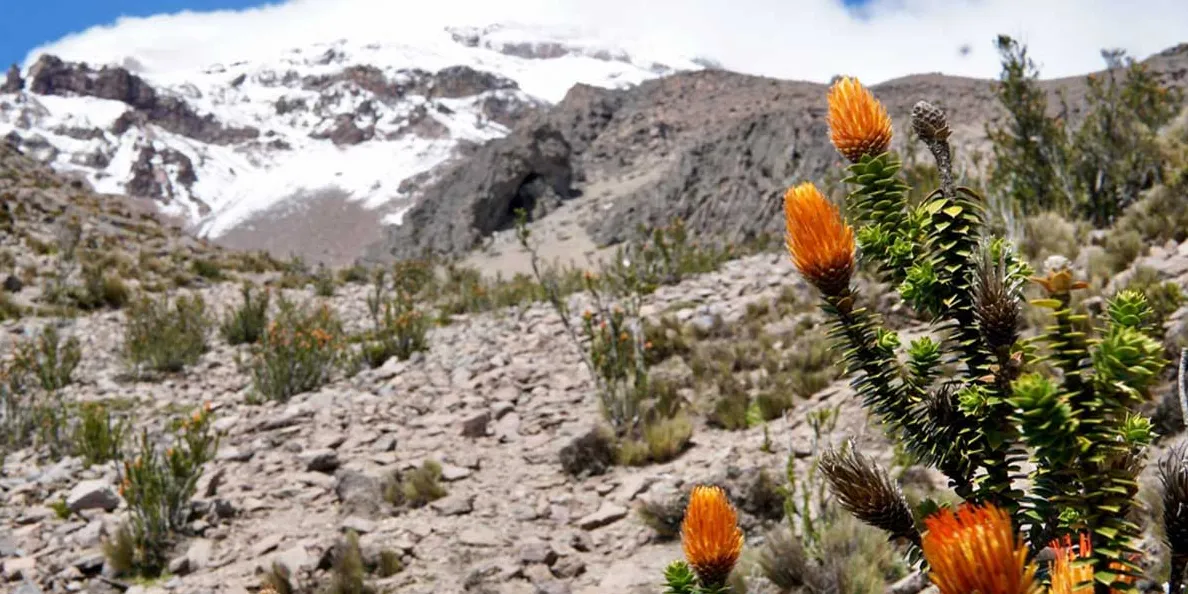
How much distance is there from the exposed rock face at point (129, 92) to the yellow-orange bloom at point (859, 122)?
8987 centimetres

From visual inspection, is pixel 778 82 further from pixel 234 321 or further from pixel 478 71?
pixel 478 71

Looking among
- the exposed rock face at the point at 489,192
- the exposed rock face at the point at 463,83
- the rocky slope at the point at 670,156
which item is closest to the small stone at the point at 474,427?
the rocky slope at the point at 670,156

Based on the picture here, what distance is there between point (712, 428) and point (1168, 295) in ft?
8.75

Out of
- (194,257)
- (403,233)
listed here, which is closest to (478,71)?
(403,233)

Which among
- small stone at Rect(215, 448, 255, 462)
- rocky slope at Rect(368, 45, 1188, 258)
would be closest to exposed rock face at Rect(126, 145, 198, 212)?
rocky slope at Rect(368, 45, 1188, 258)

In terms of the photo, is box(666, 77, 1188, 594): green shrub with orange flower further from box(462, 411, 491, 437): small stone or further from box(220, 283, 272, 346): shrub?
box(220, 283, 272, 346): shrub

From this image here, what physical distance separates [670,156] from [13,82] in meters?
79.1

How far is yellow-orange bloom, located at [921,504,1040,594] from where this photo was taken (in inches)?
26.3

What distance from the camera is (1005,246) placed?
3.47 ft

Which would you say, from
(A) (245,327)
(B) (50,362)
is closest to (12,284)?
(A) (245,327)

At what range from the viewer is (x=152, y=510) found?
3.98 meters

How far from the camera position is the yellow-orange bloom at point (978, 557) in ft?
2.19

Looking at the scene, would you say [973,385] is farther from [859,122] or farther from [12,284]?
[12,284]

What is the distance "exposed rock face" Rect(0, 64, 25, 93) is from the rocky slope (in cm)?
6694
